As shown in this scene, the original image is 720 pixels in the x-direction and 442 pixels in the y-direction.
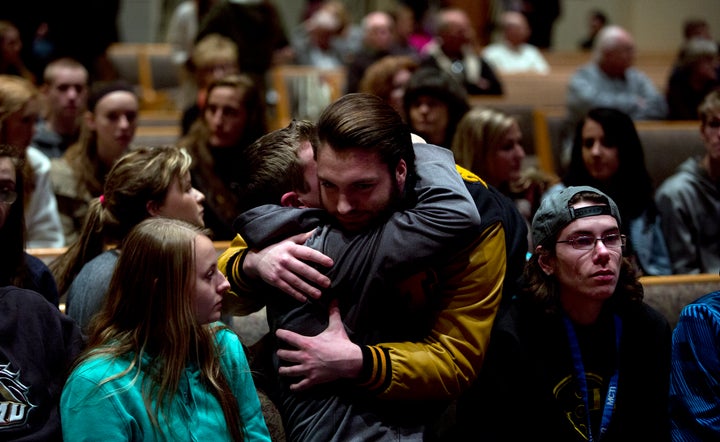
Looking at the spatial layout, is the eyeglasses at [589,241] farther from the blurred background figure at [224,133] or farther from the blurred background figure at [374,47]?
the blurred background figure at [374,47]

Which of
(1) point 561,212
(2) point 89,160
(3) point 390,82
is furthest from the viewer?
Result: (3) point 390,82

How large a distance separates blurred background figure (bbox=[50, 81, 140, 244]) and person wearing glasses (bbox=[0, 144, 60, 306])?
1.48 meters

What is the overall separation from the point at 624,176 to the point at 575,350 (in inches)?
63.5

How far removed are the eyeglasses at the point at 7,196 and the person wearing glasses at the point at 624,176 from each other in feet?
7.04

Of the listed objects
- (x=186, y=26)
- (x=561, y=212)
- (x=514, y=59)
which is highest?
(x=561, y=212)

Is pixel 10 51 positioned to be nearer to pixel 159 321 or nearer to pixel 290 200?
pixel 290 200

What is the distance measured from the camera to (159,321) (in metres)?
1.91

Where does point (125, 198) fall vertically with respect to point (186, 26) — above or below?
above

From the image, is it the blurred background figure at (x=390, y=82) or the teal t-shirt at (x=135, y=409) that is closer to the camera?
the teal t-shirt at (x=135, y=409)

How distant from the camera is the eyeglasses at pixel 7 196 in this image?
218cm

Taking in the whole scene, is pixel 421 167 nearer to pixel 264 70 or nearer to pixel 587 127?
pixel 587 127

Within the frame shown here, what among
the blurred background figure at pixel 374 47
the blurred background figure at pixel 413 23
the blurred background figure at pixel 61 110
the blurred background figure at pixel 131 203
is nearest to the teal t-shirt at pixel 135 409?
the blurred background figure at pixel 131 203

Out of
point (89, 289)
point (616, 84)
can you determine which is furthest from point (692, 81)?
point (89, 289)

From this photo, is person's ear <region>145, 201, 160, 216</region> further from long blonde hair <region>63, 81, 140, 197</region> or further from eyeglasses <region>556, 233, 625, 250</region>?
long blonde hair <region>63, 81, 140, 197</region>
